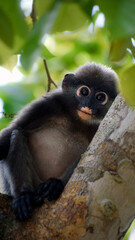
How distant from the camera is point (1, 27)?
1074mm

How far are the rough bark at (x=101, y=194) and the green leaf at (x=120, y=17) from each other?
1649mm

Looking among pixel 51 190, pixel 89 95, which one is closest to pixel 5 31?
pixel 51 190

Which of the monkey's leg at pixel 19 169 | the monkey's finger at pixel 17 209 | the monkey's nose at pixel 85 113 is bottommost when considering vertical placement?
the monkey's finger at pixel 17 209

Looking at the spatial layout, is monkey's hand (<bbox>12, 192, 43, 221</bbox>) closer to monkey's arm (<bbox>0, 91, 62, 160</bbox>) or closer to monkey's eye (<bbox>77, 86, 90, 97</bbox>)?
monkey's arm (<bbox>0, 91, 62, 160</bbox>)

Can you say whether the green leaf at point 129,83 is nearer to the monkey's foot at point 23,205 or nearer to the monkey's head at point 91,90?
the monkey's foot at point 23,205

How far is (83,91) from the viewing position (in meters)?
5.09

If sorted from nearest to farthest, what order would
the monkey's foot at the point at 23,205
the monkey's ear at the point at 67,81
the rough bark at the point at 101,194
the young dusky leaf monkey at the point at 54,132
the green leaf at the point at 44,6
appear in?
the green leaf at the point at 44,6
the rough bark at the point at 101,194
the monkey's foot at the point at 23,205
the young dusky leaf monkey at the point at 54,132
the monkey's ear at the point at 67,81

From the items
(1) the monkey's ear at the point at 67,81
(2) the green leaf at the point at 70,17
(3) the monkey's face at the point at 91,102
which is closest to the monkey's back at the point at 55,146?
(3) the monkey's face at the point at 91,102

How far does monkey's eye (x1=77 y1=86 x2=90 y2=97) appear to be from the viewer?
199 inches

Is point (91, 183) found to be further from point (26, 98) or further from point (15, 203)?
point (26, 98)

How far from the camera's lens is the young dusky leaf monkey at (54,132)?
3982mm

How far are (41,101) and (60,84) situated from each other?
99cm

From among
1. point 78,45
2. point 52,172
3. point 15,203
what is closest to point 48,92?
point 52,172

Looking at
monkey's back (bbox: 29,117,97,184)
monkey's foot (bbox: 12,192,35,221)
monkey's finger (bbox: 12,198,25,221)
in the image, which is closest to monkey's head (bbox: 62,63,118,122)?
monkey's back (bbox: 29,117,97,184)
